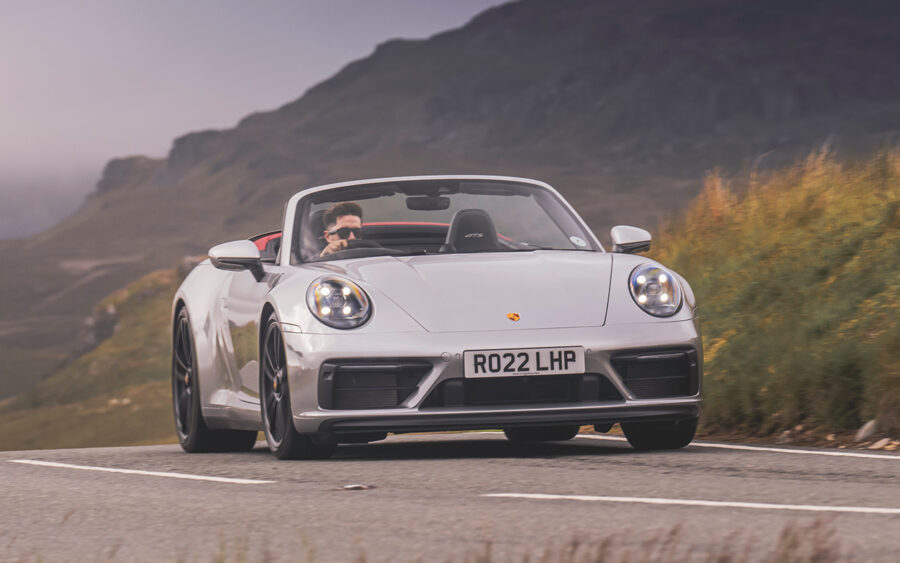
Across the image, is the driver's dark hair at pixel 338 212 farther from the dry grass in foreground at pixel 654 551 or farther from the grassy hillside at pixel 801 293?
the dry grass in foreground at pixel 654 551

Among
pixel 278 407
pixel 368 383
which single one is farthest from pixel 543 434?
pixel 368 383

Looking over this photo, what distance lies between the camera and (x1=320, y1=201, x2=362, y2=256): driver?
7570mm

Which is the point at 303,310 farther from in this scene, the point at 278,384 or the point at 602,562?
the point at 602,562

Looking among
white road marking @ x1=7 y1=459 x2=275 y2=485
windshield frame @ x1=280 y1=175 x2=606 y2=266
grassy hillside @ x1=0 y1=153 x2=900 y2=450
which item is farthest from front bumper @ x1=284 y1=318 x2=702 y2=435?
grassy hillside @ x1=0 y1=153 x2=900 y2=450

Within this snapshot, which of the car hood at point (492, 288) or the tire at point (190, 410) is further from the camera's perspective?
the tire at point (190, 410)

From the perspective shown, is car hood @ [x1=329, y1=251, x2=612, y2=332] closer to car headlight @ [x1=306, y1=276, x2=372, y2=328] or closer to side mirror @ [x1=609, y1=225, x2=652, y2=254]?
car headlight @ [x1=306, y1=276, x2=372, y2=328]

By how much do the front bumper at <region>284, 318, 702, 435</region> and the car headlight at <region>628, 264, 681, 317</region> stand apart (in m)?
0.18

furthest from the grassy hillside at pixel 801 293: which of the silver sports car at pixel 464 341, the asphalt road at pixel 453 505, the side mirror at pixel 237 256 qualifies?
the side mirror at pixel 237 256

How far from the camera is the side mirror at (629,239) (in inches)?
291

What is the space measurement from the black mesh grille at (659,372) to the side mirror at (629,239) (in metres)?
1.04

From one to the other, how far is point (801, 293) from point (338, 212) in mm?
3390

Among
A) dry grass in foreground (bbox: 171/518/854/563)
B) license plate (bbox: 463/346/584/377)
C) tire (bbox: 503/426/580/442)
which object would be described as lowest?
tire (bbox: 503/426/580/442)

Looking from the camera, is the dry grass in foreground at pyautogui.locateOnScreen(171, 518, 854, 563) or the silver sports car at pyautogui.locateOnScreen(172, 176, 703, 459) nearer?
the dry grass in foreground at pyautogui.locateOnScreen(171, 518, 854, 563)

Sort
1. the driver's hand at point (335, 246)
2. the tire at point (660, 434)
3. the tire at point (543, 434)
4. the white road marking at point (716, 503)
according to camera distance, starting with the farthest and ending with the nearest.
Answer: the tire at point (543, 434), the driver's hand at point (335, 246), the tire at point (660, 434), the white road marking at point (716, 503)
